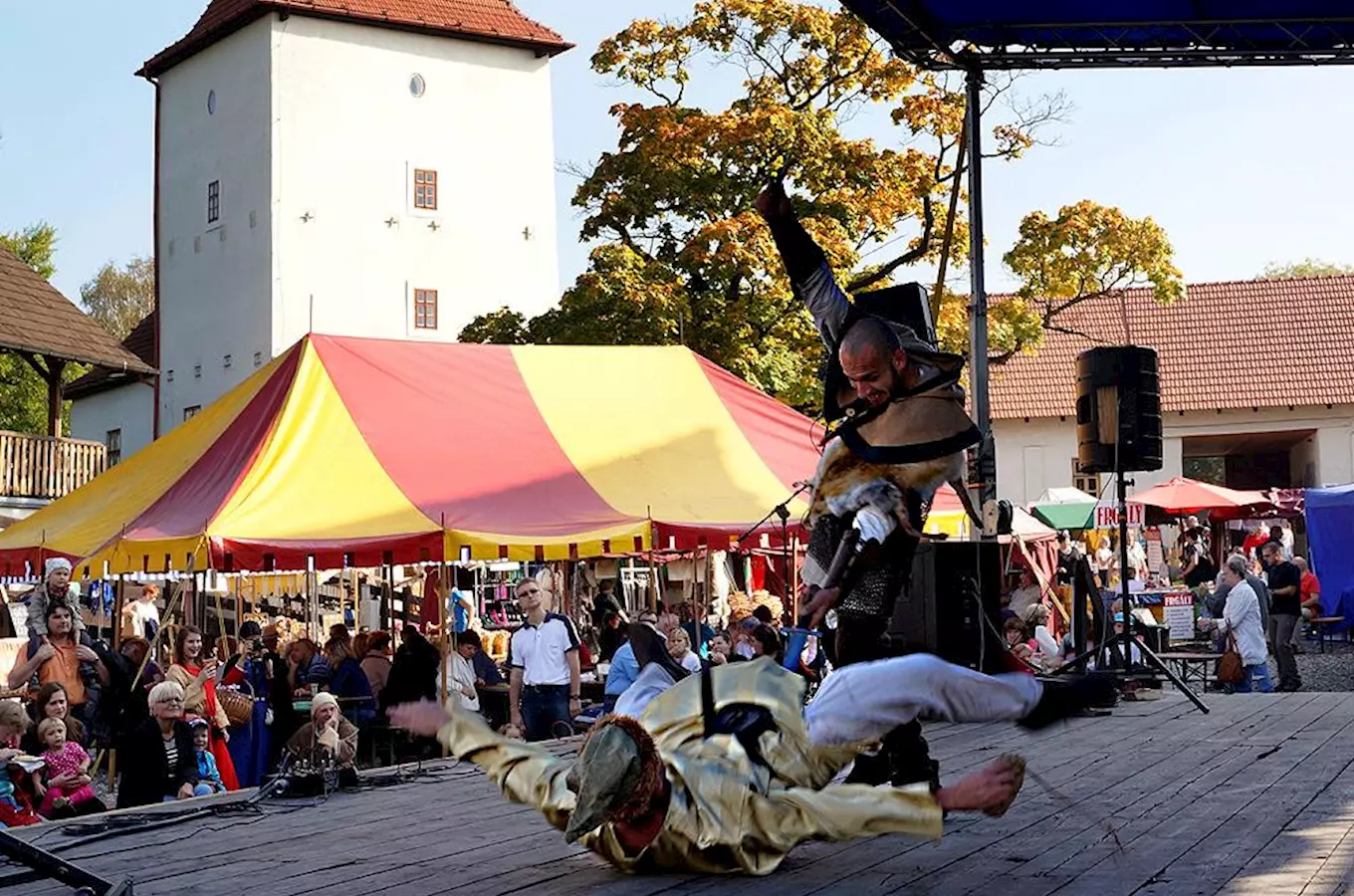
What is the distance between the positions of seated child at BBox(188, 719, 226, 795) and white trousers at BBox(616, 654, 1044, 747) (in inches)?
183

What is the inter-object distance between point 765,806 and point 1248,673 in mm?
12178

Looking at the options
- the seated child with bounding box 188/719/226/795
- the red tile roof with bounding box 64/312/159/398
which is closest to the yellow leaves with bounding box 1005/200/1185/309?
the seated child with bounding box 188/719/226/795

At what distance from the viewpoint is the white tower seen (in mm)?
41406

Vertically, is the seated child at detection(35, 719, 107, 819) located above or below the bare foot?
below

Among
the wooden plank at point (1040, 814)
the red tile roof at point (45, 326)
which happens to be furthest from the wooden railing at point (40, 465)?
the wooden plank at point (1040, 814)

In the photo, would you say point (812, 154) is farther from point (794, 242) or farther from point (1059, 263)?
point (794, 242)

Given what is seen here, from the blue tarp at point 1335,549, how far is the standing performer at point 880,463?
20634 millimetres

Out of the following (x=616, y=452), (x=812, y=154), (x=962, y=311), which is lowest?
(x=616, y=452)

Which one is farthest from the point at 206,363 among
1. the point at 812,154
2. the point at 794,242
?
the point at 794,242

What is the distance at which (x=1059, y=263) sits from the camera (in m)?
28.0

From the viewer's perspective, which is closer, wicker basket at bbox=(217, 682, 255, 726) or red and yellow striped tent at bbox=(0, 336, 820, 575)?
wicker basket at bbox=(217, 682, 255, 726)

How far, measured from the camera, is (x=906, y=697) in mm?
4855

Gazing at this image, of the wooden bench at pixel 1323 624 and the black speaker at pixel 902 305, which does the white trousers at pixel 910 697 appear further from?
the wooden bench at pixel 1323 624

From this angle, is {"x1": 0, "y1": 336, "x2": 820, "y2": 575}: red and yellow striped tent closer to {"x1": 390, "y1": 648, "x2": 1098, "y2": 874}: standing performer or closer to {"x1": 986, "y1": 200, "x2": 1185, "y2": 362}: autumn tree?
{"x1": 390, "y1": 648, "x2": 1098, "y2": 874}: standing performer
